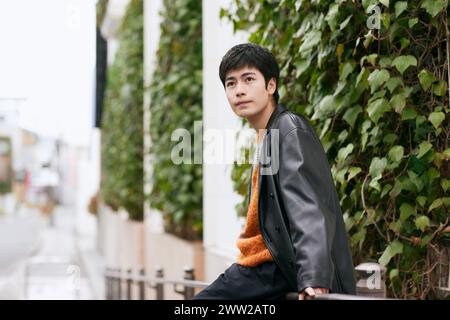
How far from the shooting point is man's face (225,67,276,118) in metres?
2.13

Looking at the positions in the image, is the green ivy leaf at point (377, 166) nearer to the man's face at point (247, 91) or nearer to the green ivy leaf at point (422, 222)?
the green ivy leaf at point (422, 222)

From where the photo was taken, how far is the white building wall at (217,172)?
5.14 metres

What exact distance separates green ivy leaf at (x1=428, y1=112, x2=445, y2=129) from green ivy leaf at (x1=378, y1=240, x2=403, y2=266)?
52 cm

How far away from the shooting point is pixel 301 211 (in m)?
1.91

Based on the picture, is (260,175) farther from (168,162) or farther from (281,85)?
(168,162)

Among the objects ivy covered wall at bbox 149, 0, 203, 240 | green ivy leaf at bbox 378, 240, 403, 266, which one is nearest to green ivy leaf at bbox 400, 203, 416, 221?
green ivy leaf at bbox 378, 240, 403, 266

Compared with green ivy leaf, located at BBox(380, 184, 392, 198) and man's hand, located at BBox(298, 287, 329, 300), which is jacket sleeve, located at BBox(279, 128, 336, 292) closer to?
man's hand, located at BBox(298, 287, 329, 300)

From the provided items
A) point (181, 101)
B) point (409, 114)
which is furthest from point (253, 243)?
point (181, 101)

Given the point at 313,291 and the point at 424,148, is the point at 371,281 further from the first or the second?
the point at 313,291

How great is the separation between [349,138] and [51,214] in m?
40.1

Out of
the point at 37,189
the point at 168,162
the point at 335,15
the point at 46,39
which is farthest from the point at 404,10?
the point at 37,189

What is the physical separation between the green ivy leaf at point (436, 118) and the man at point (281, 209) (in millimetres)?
649

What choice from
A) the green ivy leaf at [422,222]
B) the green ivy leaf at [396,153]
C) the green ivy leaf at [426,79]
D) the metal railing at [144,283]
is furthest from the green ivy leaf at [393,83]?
the metal railing at [144,283]

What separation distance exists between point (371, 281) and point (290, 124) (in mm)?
774
